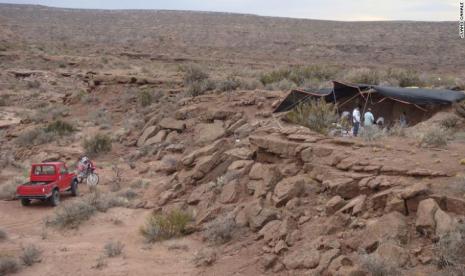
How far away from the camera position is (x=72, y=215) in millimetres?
12000

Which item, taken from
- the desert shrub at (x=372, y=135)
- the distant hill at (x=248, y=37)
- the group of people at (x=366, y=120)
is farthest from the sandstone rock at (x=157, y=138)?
the distant hill at (x=248, y=37)

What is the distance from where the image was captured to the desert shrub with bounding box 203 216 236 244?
31.3 feet

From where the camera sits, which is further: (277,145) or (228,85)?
(228,85)

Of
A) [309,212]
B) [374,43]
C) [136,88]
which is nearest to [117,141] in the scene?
[136,88]

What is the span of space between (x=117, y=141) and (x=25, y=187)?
649 centimetres

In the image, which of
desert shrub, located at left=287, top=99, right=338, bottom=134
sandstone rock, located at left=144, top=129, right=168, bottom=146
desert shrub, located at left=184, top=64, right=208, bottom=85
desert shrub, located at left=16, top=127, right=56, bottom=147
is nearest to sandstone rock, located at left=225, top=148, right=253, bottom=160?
desert shrub, located at left=287, top=99, right=338, bottom=134

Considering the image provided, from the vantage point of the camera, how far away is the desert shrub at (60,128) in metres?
21.2

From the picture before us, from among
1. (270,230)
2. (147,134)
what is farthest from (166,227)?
(147,134)

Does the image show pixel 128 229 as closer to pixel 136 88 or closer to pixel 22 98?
pixel 136 88

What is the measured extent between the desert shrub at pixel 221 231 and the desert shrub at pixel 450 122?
6067 mm

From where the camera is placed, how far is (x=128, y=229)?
11375mm

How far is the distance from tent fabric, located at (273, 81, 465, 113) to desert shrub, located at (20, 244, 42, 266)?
8207mm

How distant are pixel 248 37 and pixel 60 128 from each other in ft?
131

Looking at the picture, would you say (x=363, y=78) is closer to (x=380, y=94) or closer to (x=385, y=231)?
(x=380, y=94)
